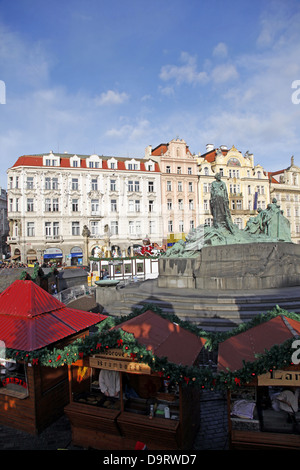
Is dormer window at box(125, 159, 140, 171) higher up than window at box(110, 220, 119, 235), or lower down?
higher up

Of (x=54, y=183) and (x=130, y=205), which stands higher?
(x=54, y=183)

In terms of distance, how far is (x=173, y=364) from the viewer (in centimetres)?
461

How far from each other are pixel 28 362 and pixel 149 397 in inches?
87.0

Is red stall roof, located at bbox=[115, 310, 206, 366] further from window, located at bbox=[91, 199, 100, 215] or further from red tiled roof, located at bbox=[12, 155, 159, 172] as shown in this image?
red tiled roof, located at bbox=[12, 155, 159, 172]

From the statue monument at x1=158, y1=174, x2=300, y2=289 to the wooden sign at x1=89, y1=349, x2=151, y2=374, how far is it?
29.5ft

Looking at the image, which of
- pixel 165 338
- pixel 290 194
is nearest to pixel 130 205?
pixel 290 194

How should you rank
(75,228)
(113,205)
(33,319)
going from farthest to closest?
(113,205), (75,228), (33,319)

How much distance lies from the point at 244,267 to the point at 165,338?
29.3 feet

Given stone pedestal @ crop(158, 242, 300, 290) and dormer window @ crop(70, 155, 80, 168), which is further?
dormer window @ crop(70, 155, 80, 168)

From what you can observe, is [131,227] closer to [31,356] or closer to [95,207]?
[95,207]

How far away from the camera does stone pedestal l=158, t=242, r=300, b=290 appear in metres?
13.2

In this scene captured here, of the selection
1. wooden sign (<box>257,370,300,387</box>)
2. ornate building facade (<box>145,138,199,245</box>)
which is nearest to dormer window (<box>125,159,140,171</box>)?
ornate building facade (<box>145,138,199,245</box>)

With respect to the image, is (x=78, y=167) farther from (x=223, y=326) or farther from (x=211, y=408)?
(x=211, y=408)
